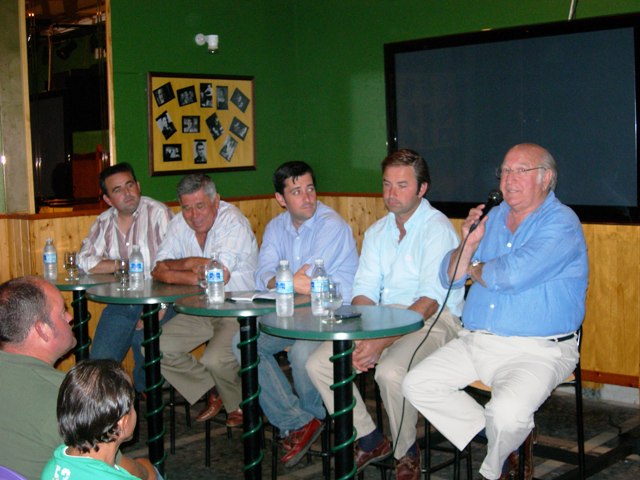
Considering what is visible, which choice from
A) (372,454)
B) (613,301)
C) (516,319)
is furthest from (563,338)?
(613,301)

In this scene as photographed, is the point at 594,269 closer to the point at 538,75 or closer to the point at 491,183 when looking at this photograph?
the point at 491,183

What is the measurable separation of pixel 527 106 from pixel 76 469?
4.10 metres

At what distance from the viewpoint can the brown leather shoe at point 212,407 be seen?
15.7 ft

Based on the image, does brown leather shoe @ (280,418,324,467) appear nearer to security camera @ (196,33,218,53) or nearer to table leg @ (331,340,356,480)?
table leg @ (331,340,356,480)

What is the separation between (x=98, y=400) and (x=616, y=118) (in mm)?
3873

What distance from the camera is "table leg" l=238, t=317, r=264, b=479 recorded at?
3.78 metres

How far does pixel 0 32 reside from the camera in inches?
217

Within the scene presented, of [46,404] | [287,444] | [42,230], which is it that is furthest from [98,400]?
[42,230]

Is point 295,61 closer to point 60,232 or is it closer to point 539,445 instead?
point 60,232

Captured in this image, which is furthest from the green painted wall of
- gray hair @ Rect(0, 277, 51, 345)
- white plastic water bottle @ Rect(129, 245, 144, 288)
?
gray hair @ Rect(0, 277, 51, 345)

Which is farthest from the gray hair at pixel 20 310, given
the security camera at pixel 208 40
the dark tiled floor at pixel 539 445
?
the security camera at pixel 208 40

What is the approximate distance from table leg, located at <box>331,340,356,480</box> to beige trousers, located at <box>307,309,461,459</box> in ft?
1.32

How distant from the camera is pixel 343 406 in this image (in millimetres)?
3350

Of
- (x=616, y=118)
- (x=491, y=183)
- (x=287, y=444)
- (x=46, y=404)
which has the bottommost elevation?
(x=287, y=444)
